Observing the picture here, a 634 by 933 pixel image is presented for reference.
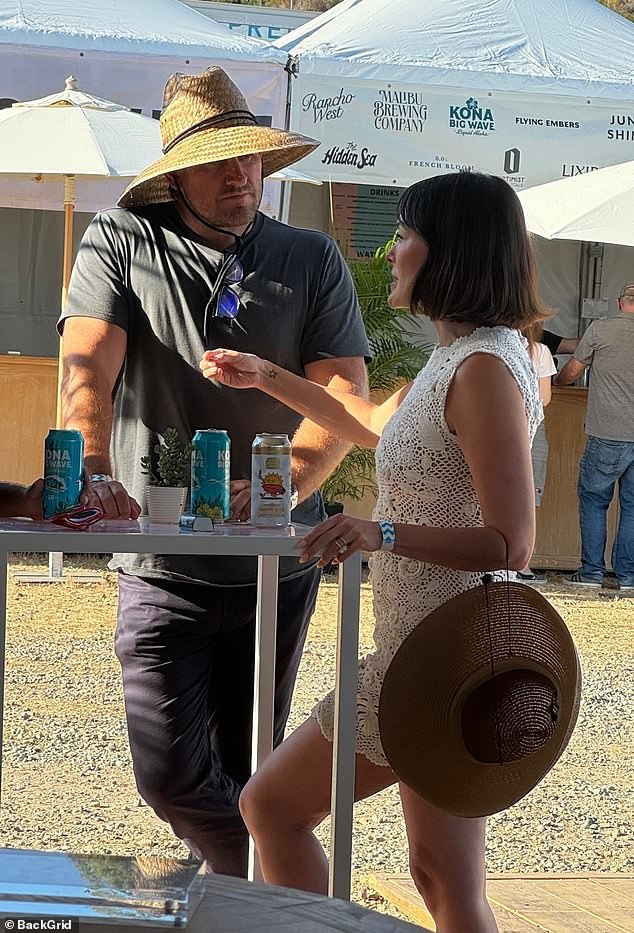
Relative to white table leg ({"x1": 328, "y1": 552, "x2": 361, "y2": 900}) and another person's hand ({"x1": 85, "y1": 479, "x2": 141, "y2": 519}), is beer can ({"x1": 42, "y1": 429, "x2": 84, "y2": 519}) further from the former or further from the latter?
white table leg ({"x1": 328, "y1": 552, "x2": 361, "y2": 900})

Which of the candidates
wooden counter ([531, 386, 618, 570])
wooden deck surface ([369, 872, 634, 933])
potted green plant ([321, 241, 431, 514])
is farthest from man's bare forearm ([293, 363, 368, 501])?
wooden counter ([531, 386, 618, 570])

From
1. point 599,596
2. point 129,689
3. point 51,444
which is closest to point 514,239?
point 51,444

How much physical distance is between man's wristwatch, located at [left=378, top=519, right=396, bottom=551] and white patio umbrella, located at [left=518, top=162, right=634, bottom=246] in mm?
6266

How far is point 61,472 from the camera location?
2.48 m

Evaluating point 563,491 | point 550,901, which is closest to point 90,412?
point 550,901

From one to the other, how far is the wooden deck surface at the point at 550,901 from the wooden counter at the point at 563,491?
605cm

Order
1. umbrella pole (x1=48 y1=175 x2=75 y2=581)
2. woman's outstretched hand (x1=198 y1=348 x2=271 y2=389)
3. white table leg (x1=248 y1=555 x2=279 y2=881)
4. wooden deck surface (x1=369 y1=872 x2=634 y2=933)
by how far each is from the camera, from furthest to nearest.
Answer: umbrella pole (x1=48 y1=175 x2=75 y2=581) → wooden deck surface (x1=369 y1=872 x2=634 y2=933) → white table leg (x1=248 y1=555 x2=279 y2=881) → woman's outstretched hand (x1=198 y1=348 x2=271 y2=389)

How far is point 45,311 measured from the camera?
10.8 meters

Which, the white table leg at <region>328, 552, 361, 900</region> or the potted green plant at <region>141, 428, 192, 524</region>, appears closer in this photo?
the white table leg at <region>328, 552, 361, 900</region>

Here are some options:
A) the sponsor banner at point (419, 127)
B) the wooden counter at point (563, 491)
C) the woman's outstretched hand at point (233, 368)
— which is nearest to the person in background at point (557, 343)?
the wooden counter at point (563, 491)

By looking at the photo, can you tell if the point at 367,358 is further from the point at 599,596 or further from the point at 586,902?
the point at 599,596

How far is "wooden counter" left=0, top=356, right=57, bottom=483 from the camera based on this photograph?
913 cm

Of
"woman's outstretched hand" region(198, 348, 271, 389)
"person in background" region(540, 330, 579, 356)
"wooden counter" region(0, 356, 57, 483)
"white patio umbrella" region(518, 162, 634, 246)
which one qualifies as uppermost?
"white patio umbrella" region(518, 162, 634, 246)

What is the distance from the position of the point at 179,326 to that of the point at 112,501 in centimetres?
75
